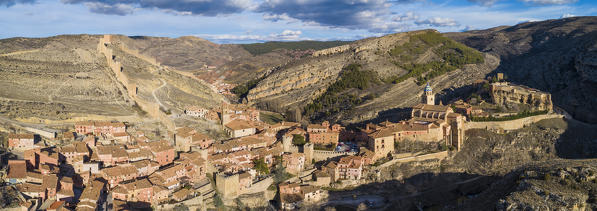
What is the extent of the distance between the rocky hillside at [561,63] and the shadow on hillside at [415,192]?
1947cm

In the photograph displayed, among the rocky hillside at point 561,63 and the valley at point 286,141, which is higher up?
the rocky hillside at point 561,63

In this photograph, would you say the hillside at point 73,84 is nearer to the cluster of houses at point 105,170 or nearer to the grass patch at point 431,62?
the cluster of houses at point 105,170

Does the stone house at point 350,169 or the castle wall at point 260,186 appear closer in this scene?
the castle wall at point 260,186

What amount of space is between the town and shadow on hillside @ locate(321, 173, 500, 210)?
0.88m

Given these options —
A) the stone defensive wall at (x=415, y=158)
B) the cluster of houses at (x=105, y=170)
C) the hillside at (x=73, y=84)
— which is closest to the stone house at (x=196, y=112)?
the hillside at (x=73, y=84)

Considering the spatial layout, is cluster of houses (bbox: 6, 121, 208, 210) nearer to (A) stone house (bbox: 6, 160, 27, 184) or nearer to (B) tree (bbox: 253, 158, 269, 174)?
(A) stone house (bbox: 6, 160, 27, 184)

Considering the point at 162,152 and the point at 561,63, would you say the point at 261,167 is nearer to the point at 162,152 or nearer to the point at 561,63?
the point at 162,152

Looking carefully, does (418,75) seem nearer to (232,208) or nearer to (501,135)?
(501,135)

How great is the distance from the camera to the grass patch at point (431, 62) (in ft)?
214

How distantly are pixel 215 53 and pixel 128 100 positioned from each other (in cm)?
12493

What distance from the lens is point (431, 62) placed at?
234 feet

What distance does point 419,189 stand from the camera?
3406 centimetres

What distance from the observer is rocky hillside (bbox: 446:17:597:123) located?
48.9m

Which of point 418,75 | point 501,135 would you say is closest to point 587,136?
point 501,135
